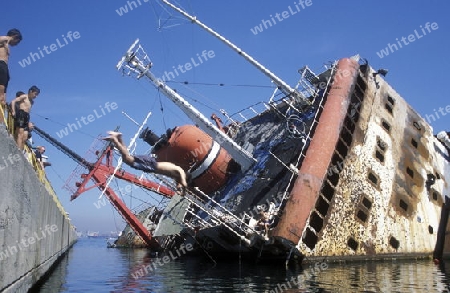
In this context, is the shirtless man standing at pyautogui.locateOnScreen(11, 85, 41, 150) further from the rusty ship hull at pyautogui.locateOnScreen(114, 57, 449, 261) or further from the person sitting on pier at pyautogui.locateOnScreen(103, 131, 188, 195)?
the rusty ship hull at pyautogui.locateOnScreen(114, 57, 449, 261)

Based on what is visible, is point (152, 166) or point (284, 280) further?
point (284, 280)

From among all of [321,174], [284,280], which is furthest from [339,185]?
[284,280]

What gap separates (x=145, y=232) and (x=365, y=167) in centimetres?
1953

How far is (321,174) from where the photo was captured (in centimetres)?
1617

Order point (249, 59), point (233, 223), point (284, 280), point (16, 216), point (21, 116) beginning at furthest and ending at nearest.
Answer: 1. point (249, 59)
2. point (233, 223)
3. point (284, 280)
4. point (21, 116)
5. point (16, 216)

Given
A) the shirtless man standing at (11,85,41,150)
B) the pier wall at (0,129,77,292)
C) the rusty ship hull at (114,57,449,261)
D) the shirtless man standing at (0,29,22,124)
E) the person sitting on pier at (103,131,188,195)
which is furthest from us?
the rusty ship hull at (114,57,449,261)

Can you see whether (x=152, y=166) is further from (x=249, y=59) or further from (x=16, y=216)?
(x=249, y=59)

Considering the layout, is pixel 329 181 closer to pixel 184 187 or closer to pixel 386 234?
pixel 386 234

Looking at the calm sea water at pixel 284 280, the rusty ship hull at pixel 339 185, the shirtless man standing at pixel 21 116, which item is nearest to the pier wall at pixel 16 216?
the shirtless man standing at pixel 21 116

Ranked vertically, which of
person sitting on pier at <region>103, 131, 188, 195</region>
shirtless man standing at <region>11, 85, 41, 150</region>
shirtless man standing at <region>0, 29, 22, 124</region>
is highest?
shirtless man standing at <region>0, 29, 22, 124</region>


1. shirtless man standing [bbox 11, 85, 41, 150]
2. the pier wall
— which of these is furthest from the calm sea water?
shirtless man standing [bbox 11, 85, 41, 150]

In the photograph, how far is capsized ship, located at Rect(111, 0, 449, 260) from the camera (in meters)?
15.6

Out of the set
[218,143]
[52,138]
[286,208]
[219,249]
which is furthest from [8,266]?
[52,138]

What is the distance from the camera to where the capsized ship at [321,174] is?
15594mm
